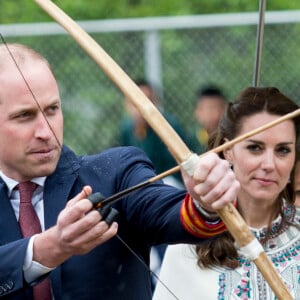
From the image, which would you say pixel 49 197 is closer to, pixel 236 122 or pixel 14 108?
pixel 14 108

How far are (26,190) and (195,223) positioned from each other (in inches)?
26.6

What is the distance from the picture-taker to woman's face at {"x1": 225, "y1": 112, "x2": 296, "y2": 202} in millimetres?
4199

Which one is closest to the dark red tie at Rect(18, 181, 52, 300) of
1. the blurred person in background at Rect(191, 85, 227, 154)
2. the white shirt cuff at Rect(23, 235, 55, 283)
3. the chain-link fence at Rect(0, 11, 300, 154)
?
the white shirt cuff at Rect(23, 235, 55, 283)

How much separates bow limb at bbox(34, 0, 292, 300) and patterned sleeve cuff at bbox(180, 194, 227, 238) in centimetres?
16

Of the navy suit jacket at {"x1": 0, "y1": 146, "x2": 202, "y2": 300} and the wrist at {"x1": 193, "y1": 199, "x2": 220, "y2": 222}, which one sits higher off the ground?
the navy suit jacket at {"x1": 0, "y1": 146, "x2": 202, "y2": 300}

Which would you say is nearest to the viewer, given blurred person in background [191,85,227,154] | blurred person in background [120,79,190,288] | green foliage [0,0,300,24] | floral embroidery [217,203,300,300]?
floral embroidery [217,203,300,300]

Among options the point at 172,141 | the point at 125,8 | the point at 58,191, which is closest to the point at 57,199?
the point at 58,191

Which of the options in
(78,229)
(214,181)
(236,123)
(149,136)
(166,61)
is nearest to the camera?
(214,181)

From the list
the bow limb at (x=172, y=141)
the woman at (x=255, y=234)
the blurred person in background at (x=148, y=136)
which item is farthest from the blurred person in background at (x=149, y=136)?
the bow limb at (x=172, y=141)

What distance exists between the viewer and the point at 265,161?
13.8ft

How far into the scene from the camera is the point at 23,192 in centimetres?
366

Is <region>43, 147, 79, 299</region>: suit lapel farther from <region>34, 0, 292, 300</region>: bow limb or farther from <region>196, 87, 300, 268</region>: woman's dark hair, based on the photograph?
<region>196, 87, 300, 268</region>: woman's dark hair

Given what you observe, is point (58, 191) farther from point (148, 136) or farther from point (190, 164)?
point (148, 136)

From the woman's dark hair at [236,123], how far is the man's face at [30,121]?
857 mm
